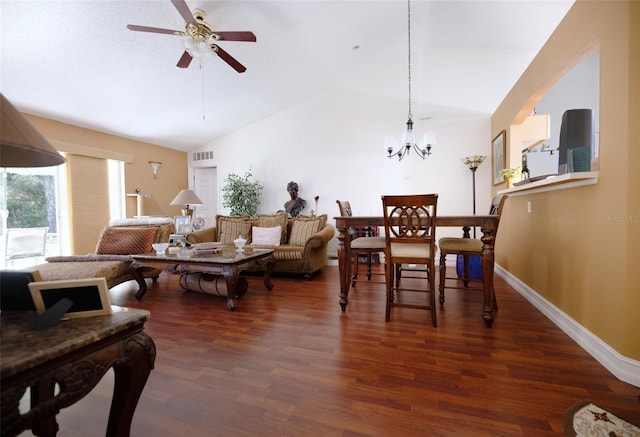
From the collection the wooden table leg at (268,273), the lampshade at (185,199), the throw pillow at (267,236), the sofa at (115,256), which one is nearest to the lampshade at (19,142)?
the sofa at (115,256)

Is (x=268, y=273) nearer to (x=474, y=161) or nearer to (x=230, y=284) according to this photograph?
(x=230, y=284)

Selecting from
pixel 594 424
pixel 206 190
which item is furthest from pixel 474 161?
pixel 206 190

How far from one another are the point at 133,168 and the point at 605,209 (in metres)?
6.56

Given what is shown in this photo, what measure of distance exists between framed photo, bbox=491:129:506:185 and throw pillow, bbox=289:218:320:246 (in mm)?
2671

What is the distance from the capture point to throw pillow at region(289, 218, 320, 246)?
4300 mm

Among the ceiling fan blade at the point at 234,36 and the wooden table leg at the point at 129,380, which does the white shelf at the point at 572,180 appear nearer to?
the wooden table leg at the point at 129,380

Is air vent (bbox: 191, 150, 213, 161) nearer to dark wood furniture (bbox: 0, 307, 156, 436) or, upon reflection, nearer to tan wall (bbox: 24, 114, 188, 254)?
tan wall (bbox: 24, 114, 188, 254)

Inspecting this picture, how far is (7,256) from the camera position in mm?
3631

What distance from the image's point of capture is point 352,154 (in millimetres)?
5500

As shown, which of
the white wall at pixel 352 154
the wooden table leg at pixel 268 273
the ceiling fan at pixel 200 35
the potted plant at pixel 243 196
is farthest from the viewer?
the potted plant at pixel 243 196

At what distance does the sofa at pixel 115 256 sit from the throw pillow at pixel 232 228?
2.51 ft

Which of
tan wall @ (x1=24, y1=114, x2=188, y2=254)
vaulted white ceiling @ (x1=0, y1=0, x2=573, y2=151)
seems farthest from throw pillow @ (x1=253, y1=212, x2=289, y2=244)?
tan wall @ (x1=24, y1=114, x2=188, y2=254)

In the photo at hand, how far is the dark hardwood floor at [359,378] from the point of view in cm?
124

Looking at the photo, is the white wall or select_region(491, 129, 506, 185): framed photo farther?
the white wall
